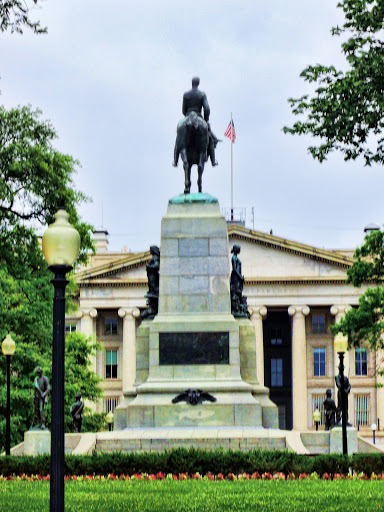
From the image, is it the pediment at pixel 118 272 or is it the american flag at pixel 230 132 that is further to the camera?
the pediment at pixel 118 272

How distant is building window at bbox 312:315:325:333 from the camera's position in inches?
3578

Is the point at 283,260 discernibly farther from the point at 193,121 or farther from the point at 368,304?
the point at 193,121

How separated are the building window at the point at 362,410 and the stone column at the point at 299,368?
4918 millimetres

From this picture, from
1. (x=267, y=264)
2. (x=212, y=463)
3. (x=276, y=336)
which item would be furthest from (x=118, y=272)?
(x=212, y=463)

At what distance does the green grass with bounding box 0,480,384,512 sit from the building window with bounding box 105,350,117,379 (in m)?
71.4

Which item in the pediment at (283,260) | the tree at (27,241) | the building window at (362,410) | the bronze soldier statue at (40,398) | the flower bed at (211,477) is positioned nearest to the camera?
the flower bed at (211,477)

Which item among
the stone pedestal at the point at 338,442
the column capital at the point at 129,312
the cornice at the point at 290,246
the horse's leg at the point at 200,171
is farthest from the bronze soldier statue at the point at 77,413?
the column capital at the point at 129,312

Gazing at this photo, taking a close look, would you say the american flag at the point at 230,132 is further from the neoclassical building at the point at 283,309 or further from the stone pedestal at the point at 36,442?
the stone pedestal at the point at 36,442

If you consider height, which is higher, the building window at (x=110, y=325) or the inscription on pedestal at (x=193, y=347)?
the building window at (x=110, y=325)

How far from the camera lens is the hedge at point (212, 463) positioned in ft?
61.4

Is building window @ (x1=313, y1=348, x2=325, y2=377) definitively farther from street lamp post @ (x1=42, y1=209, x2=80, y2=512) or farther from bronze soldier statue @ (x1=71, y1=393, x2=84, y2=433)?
street lamp post @ (x1=42, y1=209, x2=80, y2=512)

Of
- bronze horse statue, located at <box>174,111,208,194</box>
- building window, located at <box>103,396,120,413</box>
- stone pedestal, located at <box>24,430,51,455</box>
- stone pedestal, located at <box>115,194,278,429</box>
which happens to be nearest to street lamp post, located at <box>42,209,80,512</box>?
stone pedestal, located at <box>115,194,278,429</box>

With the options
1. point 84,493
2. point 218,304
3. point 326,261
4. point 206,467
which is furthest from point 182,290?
point 326,261

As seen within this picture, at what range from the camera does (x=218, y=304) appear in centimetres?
2647
